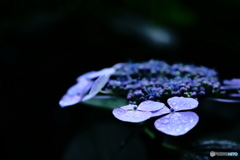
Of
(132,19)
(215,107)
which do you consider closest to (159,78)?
(215,107)

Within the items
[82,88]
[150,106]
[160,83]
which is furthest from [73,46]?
[150,106]

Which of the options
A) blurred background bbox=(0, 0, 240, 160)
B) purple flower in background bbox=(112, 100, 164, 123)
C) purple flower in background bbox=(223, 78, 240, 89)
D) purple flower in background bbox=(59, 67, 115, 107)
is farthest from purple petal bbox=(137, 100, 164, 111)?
blurred background bbox=(0, 0, 240, 160)

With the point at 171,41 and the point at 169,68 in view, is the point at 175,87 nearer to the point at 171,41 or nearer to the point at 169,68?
the point at 169,68

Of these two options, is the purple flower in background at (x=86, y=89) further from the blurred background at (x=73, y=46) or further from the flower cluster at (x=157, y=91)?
the blurred background at (x=73, y=46)

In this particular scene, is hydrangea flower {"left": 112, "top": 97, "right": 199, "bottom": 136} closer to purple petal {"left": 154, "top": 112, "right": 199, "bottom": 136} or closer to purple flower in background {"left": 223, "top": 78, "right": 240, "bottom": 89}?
purple petal {"left": 154, "top": 112, "right": 199, "bottom": 136}

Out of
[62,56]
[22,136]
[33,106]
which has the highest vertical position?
[62,56]

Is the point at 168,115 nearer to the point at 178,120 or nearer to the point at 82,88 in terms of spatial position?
the point at 178,120

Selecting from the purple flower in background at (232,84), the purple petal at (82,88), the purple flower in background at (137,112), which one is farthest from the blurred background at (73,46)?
the purple flower in background at (137,112)

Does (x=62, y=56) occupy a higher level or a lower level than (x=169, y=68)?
higher
